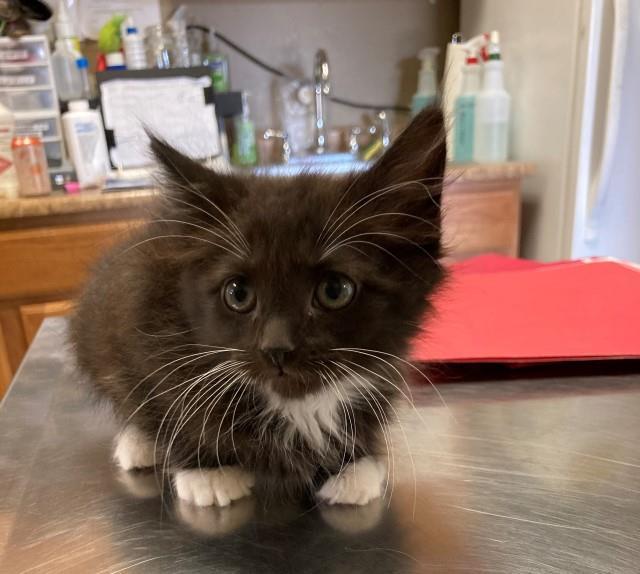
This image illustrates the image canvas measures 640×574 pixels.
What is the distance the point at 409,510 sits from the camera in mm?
672

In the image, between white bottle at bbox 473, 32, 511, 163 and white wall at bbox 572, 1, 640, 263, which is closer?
white wall at bbox 572, 1, 640, 263

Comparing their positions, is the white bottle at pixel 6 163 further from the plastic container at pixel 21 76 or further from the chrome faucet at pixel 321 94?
the chrome faucet at pixel 321 94

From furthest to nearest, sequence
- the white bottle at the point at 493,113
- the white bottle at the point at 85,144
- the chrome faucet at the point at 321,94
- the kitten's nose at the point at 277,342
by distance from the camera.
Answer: the chrome faucet at the point at 321,94 → the white bottle at the point at 493,113 → the white bottle at the point at 85,144 → the kitten's nose at the point at 277,342

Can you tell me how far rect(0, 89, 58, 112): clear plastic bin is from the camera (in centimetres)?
199

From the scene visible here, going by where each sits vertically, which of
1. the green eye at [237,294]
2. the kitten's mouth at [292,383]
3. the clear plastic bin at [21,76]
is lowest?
the kitten's mouth at [292,383]

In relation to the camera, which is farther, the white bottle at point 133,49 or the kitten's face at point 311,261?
the white bottle at point 133,49

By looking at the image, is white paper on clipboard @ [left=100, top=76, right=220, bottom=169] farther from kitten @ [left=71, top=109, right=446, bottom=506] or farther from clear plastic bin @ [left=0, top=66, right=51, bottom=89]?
kitten @ [left=71, top=109, right=446, bottom=506]

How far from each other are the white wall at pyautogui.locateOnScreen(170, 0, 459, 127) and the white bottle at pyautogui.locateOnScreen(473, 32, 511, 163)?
58 cm

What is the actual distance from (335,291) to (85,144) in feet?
5.23

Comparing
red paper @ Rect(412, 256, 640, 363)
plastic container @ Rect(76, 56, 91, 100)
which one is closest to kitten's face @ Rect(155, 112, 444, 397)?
red paper @ Rect(412, 256, 640, 363)

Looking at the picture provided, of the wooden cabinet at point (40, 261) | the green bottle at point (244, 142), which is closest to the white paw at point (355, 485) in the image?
the wooden cabinet at point (40, 261)

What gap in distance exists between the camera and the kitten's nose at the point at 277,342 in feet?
1.94

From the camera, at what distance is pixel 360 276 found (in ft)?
2.13

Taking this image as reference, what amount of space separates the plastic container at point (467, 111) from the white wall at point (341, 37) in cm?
50
